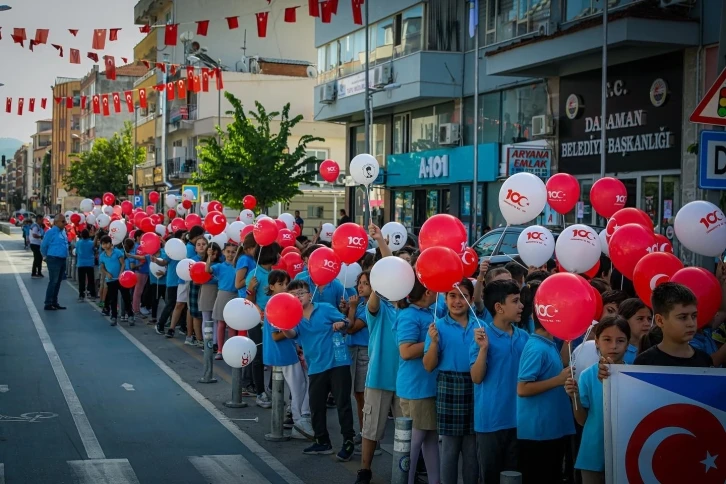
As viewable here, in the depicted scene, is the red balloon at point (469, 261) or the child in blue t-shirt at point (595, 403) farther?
the red balloon at point (469, 261)

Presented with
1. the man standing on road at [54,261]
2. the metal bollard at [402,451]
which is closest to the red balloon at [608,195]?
the metal bollard at [402,451]

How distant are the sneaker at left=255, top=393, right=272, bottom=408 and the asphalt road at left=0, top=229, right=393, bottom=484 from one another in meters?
0.10

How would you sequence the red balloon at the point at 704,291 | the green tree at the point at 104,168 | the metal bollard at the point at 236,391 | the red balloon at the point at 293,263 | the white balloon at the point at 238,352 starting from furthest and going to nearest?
the green tree at the point at 104,168 < the red balloon at the point at 293,263 < the metal bollard at the point at 236,391 < the white balloon at the point at 238,352 < the red balloon at the point at 704,291

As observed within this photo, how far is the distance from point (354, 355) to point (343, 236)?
1131 millimetres

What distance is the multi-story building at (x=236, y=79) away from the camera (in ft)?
171

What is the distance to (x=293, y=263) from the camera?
11195 mm

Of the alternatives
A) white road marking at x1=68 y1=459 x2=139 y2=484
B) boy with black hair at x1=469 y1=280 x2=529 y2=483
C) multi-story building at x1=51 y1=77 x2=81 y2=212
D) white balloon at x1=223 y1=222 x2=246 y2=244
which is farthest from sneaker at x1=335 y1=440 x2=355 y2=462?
multi-story building at x1=51 y1=77 x2=81 y2=212

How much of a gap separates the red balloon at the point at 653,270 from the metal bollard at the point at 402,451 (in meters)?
2.27

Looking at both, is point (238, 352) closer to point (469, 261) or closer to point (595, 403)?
point (469, 261)

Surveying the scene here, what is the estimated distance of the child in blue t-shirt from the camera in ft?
18.1

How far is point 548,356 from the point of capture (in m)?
6.00

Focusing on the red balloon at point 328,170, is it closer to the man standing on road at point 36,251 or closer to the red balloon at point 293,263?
the red balloon at point 293,263

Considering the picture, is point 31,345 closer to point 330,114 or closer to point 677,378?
point 677,378

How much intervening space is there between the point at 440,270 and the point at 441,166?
976 inches
